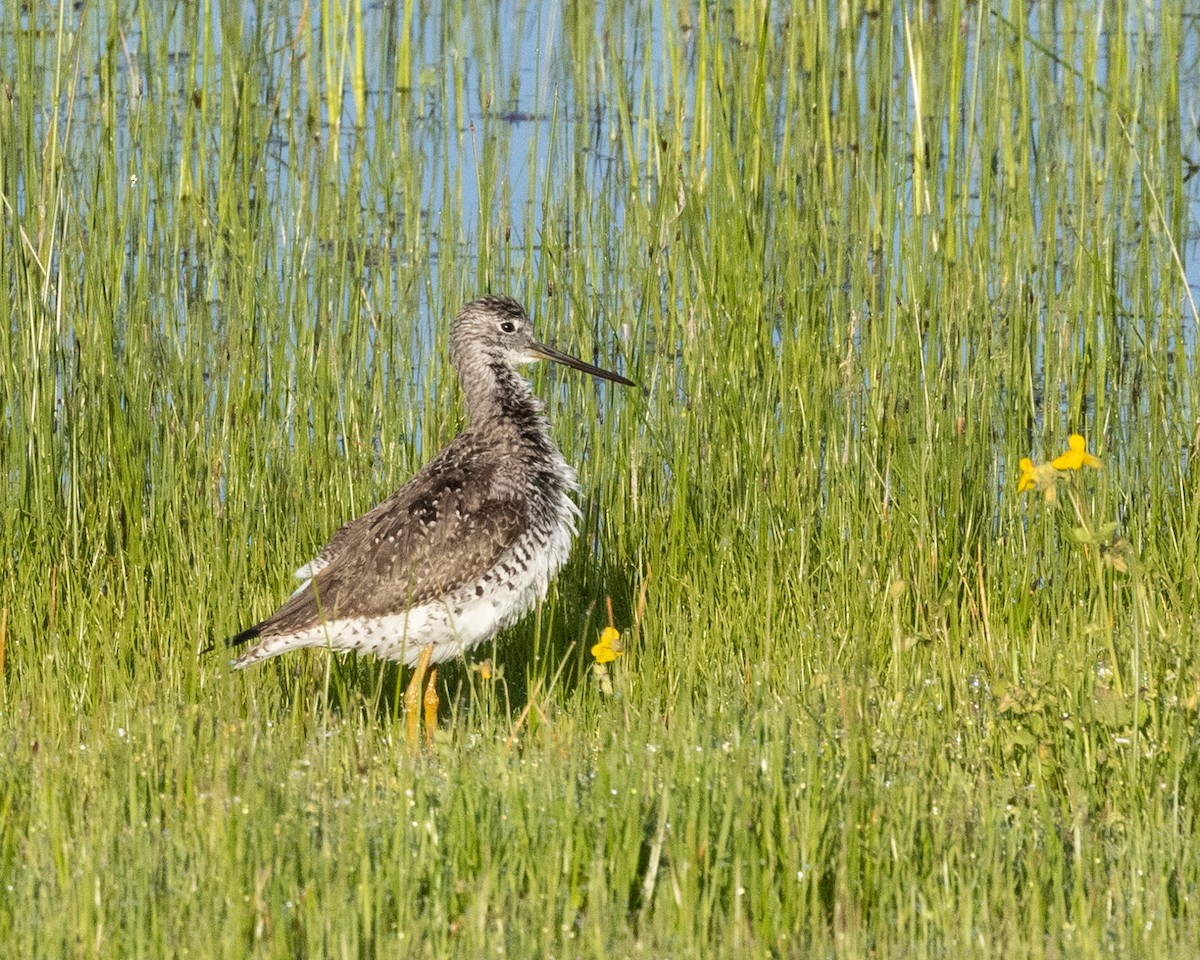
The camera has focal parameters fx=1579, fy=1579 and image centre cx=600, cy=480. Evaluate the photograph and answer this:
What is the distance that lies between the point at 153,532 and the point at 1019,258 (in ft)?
11.2

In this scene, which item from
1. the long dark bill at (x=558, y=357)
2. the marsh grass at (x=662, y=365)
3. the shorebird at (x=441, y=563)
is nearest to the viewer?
the shorebird at (x=441, y=563)

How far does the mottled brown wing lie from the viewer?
5.03 metres

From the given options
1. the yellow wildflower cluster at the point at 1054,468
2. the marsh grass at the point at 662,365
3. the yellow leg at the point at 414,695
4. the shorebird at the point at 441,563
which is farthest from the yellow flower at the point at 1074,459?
the yellow leg at the point at 414,695

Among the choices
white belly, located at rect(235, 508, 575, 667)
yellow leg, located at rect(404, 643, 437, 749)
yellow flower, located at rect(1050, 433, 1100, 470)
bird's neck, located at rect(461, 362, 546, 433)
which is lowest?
yellow leg, located at rect(404, 643, 437, 749)

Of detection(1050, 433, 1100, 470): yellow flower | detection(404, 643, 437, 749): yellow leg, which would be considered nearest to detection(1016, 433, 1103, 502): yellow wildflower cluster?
detection(1050, 433, 1100, 470): yellow flower

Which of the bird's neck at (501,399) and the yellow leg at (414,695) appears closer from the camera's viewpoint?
the yellow leg at (414,695)

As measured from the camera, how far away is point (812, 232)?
5.95 metres

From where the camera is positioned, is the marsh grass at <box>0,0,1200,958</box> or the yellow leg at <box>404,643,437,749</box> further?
the marsh grass at <box>0,0,1200,958</box>

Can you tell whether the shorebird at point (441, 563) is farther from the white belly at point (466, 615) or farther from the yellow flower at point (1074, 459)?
the yellow flower at point (1074, 459)

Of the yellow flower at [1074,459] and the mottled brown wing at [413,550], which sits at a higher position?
the yellow flower at [1074,459]

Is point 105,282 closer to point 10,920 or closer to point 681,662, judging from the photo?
point 681,662

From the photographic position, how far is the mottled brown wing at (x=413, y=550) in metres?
5.03

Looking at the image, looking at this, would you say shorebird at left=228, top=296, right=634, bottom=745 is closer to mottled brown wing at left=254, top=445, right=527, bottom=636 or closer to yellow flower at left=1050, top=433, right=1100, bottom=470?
mottled brown wing at left=254, top=445, right=527, bottom=636

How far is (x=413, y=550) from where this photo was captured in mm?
5121
